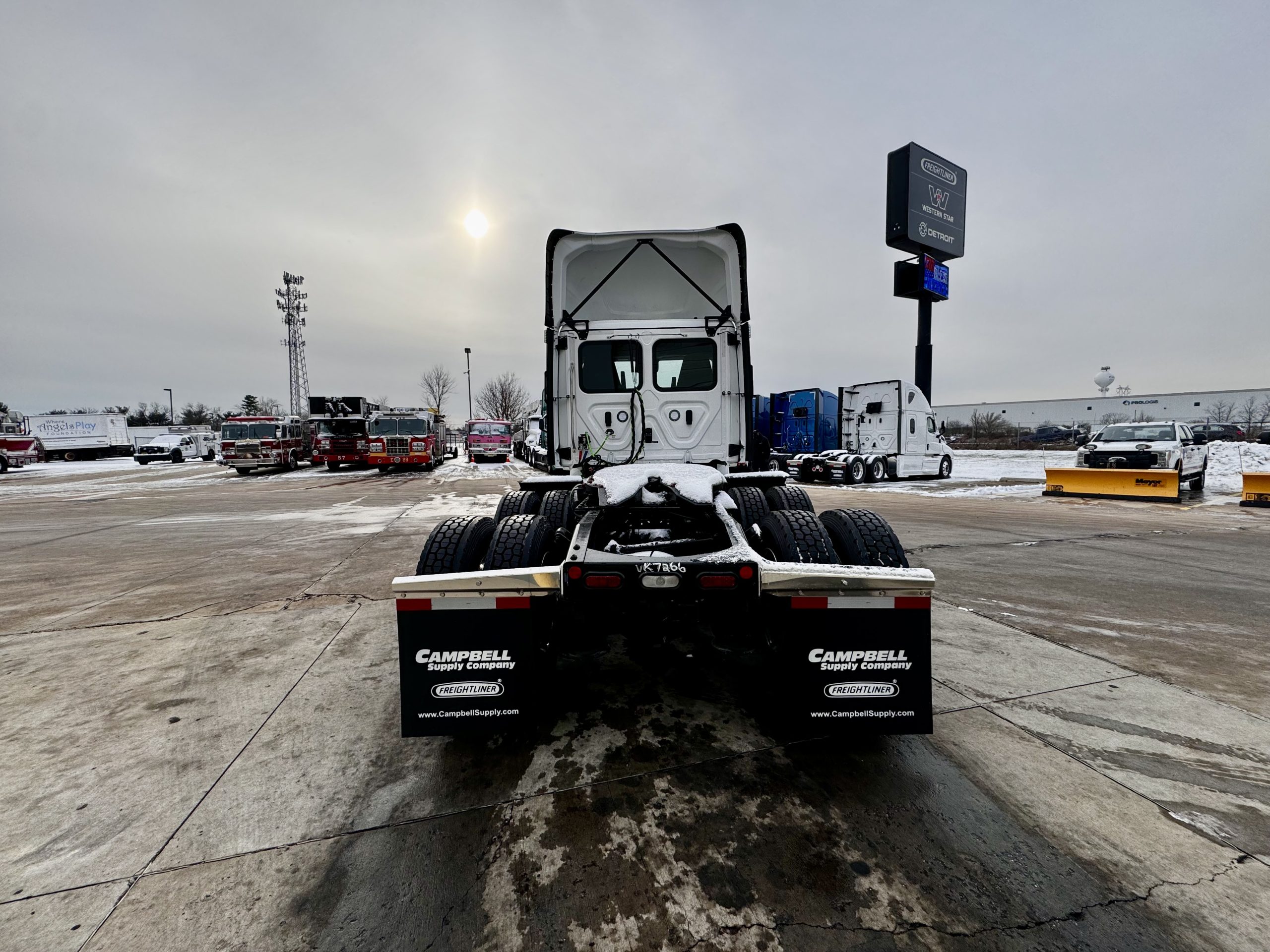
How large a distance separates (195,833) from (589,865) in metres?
1.60

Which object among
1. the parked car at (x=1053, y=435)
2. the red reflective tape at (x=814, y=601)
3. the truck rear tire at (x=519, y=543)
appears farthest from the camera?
the parked car at (x=1053, y=435)

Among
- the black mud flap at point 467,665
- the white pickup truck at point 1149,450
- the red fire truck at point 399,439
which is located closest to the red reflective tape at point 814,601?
the black mud flap at point 467,665

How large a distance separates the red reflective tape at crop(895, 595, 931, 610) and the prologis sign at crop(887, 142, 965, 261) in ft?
88.5

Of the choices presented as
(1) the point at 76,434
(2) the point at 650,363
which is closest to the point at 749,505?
(2) the point at 650,363

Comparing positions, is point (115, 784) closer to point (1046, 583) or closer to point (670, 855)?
point (670, 855)

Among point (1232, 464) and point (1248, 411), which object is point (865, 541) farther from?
point (1248, 411)

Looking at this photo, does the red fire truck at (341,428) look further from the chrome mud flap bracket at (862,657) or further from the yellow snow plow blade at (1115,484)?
the yellow snow plow blade at (1115,484)

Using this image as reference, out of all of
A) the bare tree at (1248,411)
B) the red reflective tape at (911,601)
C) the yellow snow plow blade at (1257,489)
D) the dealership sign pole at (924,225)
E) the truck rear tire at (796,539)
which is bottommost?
the yellow snow plow blade at (1257,489)

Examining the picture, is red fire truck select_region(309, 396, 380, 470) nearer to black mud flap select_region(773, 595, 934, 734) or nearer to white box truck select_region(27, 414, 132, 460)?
black mud flap select_region(773, 595, 934, 734)

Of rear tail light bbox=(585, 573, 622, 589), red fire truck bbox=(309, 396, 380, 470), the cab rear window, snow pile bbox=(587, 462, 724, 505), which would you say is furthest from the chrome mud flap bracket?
red fire truck bbox=(309, 396, 380, 470)

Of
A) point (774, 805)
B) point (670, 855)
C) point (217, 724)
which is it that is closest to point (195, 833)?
point (217, 724)

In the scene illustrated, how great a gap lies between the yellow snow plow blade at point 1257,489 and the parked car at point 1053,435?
3223 centimetres

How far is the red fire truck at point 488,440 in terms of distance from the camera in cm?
2850

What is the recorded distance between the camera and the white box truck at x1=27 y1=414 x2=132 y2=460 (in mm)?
39281
